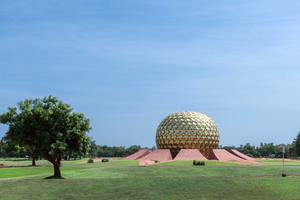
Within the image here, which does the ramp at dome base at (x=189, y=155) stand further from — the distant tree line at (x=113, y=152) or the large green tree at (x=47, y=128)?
the distant tree line at (x=113, y=152)

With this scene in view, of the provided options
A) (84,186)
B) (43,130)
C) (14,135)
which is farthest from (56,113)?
(84,186)

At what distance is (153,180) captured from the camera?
31.8 metres

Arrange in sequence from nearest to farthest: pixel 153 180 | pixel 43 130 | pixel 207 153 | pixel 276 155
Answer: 1. pixel 153 180
2. pixel 43 130
3. pixel 207 153
4. pixel 276 155

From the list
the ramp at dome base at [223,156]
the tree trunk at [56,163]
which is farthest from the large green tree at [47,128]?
the ramp at dome base at [223,156]

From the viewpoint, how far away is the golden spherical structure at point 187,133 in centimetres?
6988

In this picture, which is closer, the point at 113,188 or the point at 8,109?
the point at 113,188

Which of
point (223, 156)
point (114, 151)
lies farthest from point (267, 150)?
point (223, 156)

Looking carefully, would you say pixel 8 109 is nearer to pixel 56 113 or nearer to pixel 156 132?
pixel 56 113

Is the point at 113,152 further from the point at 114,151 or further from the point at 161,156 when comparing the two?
the point at 161,156

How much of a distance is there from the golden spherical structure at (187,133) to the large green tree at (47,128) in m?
35.3

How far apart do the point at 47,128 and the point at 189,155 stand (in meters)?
31.2

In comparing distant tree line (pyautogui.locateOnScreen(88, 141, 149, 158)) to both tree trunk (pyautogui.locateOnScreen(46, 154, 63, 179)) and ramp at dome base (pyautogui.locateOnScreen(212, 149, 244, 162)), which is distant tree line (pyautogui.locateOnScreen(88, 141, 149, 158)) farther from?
tree trunk (pyautogui.locateOnScreen(46, 154, 63, 179))

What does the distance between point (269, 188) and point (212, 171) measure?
520 inches

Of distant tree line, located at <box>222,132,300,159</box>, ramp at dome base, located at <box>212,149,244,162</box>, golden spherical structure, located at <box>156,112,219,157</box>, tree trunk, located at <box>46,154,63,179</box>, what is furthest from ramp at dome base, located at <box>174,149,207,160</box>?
distant tree line, located at <box>222,132,300,159</box>
